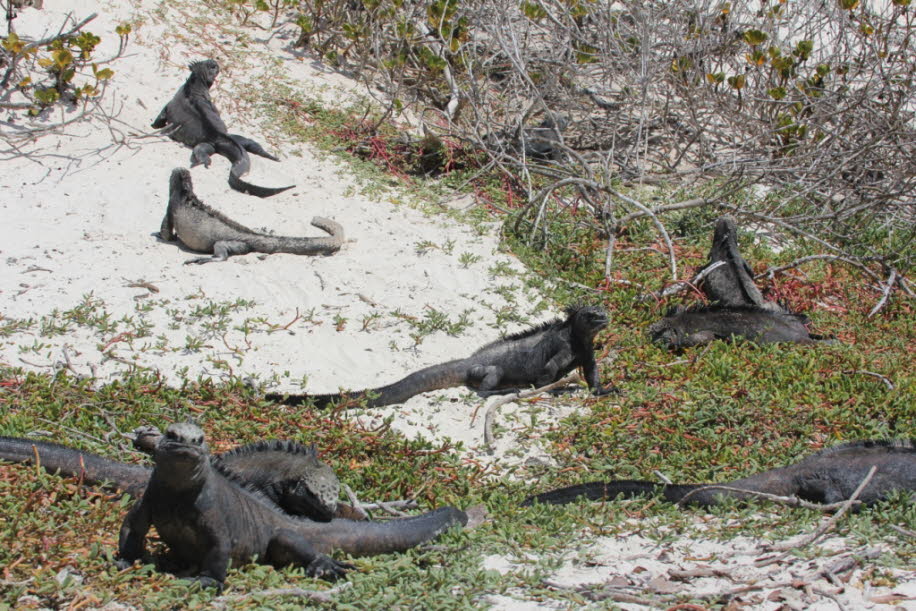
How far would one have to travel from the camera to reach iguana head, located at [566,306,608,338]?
18.7ft

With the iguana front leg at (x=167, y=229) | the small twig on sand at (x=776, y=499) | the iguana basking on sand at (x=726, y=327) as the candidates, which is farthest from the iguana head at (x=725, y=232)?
the iguana front leg at (x=167, y=229)

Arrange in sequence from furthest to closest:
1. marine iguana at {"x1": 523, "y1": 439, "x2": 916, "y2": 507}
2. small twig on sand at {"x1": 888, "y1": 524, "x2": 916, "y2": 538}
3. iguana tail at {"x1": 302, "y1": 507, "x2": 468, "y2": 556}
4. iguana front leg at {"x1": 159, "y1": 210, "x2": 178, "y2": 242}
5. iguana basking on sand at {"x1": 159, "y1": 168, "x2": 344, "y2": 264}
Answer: iguana front leg at {"x1": 159, "y1": 210, "x2": 178, "y2": 242} < iguana basking on sand at {"x1": 159, "y1": 168, "x2": 344, "y2": 264} < marine iguana at {"x1": 523, "y1": 439, "x2": 916, "y2": 507} < iguana tail at {"x1": 302, "y1": 507, "x2": 468, "y2": 556} < small twig on sand at {"x1": 888, "y1": 524, "x2": 916, "y2": 538}

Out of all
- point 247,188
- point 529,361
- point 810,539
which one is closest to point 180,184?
point 247,188

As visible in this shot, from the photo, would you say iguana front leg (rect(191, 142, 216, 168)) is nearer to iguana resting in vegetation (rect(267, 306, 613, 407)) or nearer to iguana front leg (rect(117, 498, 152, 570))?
iguana resting in vegetation (rect(267, 306, 613, 407))

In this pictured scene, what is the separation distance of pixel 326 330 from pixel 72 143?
12.6 ft

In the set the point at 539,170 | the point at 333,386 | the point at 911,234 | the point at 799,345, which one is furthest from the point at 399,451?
the point at 911,234

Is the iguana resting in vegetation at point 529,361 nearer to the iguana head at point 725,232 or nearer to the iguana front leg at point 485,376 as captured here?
the iguana front leg at point 485,376

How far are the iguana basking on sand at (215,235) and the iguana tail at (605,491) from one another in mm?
3639

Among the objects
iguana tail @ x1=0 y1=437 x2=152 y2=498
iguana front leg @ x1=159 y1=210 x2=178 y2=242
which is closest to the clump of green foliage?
iguana front leg @ x1=159 y1=210 x2=178 y2=242

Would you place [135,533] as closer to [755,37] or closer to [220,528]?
[220,528]

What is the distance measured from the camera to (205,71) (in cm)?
889

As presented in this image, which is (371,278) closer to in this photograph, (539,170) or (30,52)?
(539,170)

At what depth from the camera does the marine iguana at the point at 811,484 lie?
3.99m

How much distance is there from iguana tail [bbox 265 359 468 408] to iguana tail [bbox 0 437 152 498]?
133 centimetres
